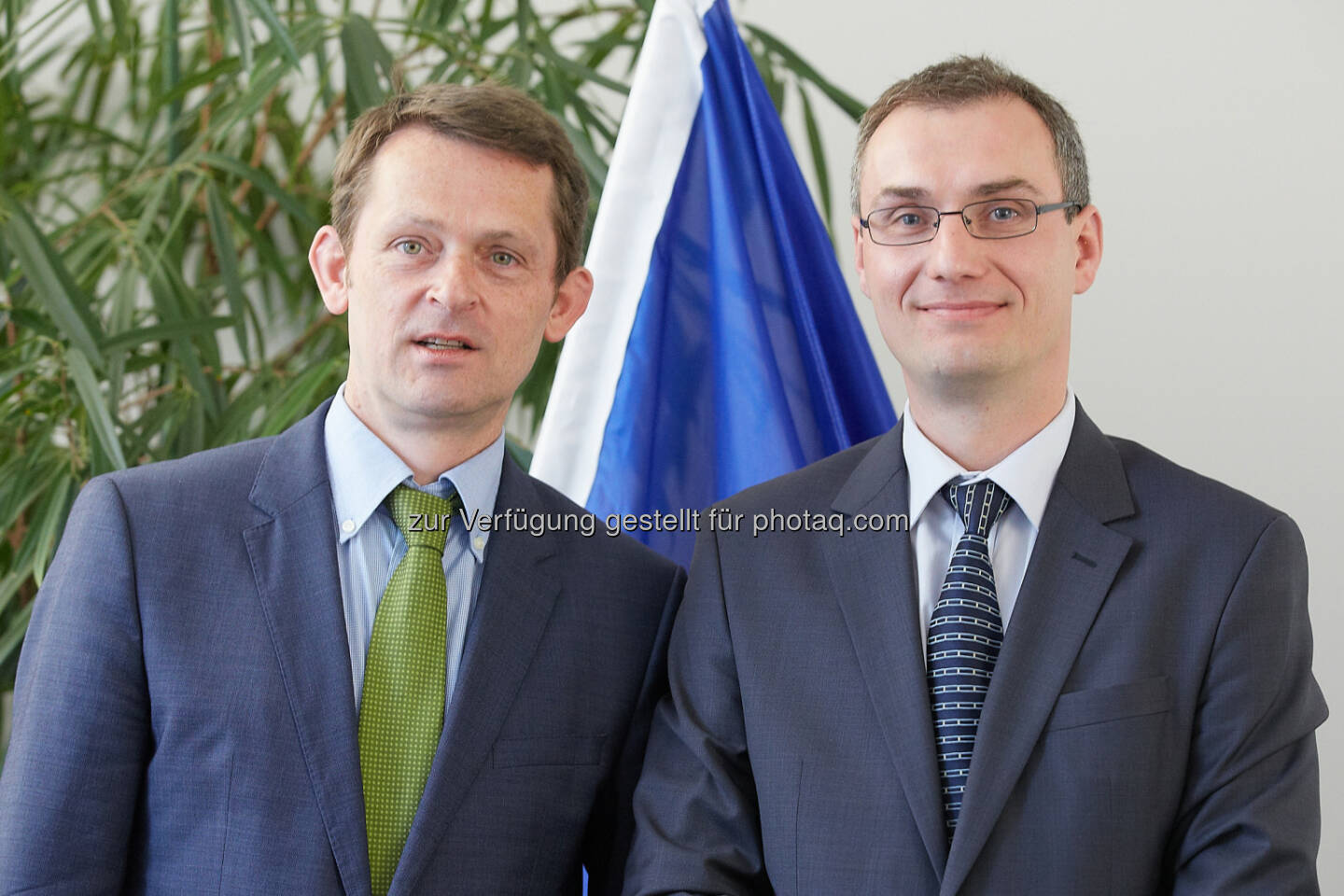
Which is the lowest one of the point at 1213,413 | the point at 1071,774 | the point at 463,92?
the point at 1071,774

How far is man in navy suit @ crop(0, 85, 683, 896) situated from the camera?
4.07ft

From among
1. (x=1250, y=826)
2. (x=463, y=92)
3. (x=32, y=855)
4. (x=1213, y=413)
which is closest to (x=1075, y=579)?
(x=1250, y=826)

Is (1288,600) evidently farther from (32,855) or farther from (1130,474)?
(32,855)

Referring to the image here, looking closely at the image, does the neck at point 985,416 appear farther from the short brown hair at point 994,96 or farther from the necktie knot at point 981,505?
the short brown hair at point 994,96

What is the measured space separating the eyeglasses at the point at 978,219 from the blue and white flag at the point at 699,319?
0.51 m

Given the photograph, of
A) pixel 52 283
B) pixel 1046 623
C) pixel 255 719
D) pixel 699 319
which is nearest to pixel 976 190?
pixel 1046 623

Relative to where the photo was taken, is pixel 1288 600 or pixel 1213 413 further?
pixel 1213 413

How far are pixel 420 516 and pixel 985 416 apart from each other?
58cm

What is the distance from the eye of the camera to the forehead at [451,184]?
139 centimetres

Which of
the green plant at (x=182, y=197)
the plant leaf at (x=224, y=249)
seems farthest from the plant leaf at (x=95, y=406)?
the plant leaf at (x=224, y=249)

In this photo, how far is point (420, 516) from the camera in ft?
4.53

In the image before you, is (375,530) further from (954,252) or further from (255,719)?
(954,252)

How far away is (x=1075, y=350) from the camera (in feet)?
8.42

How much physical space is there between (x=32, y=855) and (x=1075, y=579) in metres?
0.97
